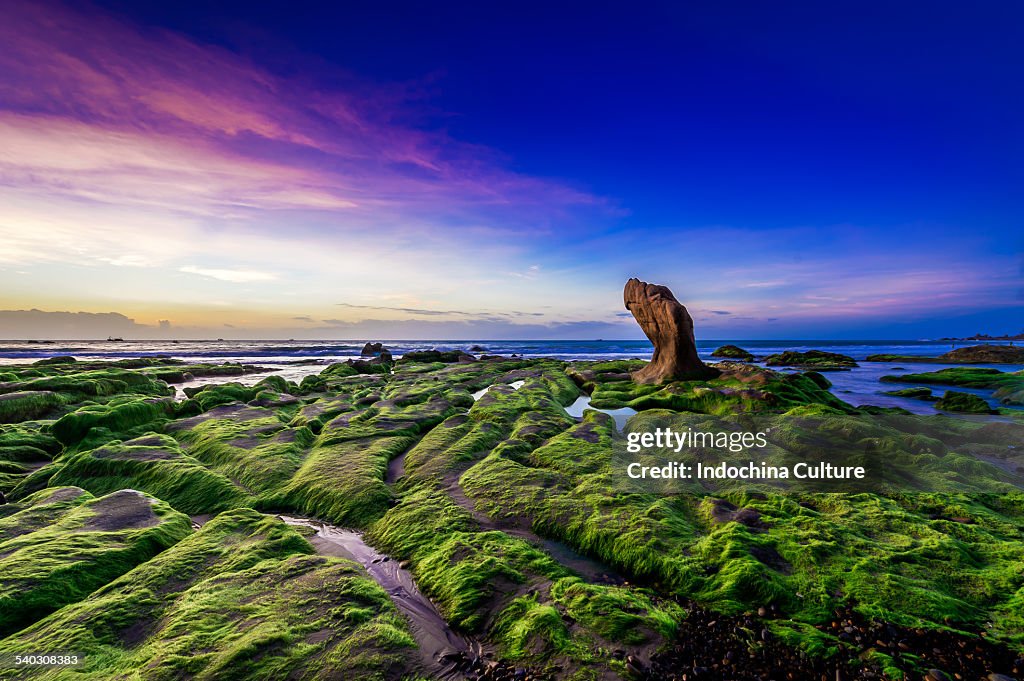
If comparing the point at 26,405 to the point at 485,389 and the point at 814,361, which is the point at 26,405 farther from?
the point at 814,361

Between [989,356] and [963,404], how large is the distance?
129 feet

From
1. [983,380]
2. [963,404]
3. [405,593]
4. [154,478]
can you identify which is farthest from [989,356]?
[154,478]

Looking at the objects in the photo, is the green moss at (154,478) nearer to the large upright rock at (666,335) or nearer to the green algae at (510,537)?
the green algae at (510,537)

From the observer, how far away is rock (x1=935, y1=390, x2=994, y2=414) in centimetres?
1711

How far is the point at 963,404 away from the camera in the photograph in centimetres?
1780

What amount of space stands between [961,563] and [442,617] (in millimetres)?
7433

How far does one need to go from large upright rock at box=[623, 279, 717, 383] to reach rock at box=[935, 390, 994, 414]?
946 cm

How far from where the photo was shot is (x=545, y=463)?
10203 millimetres

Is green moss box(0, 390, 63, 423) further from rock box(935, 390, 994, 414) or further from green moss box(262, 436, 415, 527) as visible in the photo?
rock box(935, 390, 994, 414)

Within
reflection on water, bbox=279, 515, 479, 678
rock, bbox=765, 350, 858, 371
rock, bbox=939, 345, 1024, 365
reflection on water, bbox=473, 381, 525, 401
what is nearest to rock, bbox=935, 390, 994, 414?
reflection on water, bbox=473, 381, 525, 401

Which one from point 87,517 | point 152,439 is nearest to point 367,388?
point 152,439

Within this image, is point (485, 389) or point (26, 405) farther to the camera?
point (485, 389)

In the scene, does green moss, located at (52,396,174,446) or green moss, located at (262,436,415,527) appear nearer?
green moss, located at (262,436,415,527)

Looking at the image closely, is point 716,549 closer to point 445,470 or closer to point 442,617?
point 442,617
